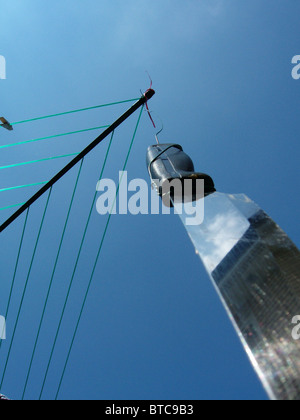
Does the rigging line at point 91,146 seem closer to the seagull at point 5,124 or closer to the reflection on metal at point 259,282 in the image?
the seagull at point 5,124

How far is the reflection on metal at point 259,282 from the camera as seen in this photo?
4.83ft

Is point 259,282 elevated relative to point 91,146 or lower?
lower

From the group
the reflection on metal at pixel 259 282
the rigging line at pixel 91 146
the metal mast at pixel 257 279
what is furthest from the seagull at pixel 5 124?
the reflection on metal at pixel 259 282

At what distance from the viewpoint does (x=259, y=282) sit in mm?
1854

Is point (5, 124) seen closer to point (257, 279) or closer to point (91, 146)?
point (91, 146)

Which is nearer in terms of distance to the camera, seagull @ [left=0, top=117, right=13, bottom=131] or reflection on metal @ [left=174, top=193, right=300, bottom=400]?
reflection on metal @ [left=174, top=193, right=300, bottom=400]

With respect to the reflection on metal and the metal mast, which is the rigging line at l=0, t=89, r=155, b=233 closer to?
the metal mast

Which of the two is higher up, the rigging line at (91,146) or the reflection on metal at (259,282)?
the rigging line at (91,146)

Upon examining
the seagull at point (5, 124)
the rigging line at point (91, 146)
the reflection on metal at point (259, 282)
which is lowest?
the reflection on metal at point (259, 282)

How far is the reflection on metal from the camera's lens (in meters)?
1.47

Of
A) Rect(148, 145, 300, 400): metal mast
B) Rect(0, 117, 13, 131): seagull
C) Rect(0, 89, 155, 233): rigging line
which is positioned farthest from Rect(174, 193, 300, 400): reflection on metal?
Rect(0, 117, 13, 131): seagull

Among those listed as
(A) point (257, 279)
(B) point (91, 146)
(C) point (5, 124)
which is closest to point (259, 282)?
(A) point (257, 279)

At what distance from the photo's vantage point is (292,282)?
69.0 inches
